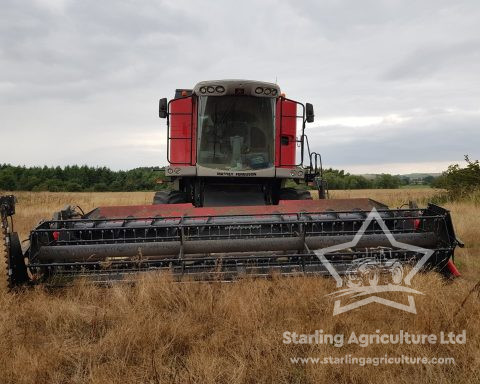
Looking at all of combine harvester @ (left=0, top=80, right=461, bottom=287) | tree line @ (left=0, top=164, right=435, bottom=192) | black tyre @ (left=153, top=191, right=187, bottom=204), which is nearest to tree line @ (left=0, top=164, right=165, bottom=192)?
tree line @ (left=0, top=164, right=435, bottom=192)

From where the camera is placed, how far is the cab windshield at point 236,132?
20.0 feet

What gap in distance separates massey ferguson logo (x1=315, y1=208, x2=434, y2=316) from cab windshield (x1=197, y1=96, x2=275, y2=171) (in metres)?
2.35

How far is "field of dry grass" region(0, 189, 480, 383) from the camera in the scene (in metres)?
2.31

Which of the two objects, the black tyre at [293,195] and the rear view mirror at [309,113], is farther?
the black tyre at [293,195]

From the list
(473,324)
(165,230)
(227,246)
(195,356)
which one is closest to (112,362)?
(195,356)

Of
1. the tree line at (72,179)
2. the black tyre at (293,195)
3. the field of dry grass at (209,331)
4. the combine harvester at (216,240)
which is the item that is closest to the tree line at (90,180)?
the tree line at (72,179)

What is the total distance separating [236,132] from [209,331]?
12.4ft

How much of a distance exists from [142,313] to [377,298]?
182cm

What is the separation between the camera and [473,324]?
2768mm

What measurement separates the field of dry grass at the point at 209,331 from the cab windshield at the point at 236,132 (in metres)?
2.71

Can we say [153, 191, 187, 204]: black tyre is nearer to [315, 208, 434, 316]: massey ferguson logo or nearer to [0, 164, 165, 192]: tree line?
[315, 208, 434, 316]: massey ferguson logo

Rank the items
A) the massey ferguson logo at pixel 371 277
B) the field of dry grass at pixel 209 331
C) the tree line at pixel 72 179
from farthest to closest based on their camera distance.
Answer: the tree line at pixel 72 179, the massey ferguson logo at pixel 371 277, the field of dry grass at pixel 209 331

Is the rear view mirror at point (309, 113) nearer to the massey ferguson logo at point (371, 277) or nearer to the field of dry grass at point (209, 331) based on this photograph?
the massey ferguson logo at point (371, 277)

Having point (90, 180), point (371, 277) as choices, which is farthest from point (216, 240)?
point (90, 180)
